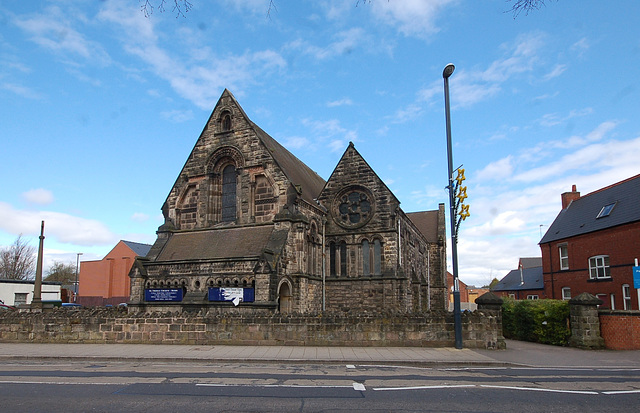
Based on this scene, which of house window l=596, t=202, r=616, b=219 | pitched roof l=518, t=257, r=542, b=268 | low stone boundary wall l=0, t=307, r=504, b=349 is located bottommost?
low stone boundary wall l=0, t=307, r=504, b=349

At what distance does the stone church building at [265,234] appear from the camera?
2308 centimetres

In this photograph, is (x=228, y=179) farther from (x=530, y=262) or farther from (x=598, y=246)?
(x=530, y=262)

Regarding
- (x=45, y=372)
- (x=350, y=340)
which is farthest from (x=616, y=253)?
(x=45, y=372)

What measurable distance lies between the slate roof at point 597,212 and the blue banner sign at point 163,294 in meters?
24.1

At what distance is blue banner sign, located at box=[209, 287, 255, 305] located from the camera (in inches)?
837

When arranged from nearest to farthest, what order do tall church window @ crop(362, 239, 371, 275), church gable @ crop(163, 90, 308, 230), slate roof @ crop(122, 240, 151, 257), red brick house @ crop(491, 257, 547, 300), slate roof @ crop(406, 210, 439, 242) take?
church gable @ crop(163, 90, 308, 230) → tall church window @ crop(362, 239, 371, 275) → red brick house @ crop(491, 257, 547, 300) → slate roof @ crop(406, 210, 439, 242) → slate roof @ crop(122, 240, 151, 257)

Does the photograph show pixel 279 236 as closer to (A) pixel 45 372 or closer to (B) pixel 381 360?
(B) pixel 381 360

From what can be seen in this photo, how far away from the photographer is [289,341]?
52.1 ft

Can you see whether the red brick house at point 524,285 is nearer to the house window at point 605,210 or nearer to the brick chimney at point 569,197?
the brick chimney at point 569,197

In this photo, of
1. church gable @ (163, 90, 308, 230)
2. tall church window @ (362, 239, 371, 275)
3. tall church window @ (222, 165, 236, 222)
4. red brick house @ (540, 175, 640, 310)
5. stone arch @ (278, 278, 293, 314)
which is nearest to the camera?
stone arch @ (278, 278, 293, 314)

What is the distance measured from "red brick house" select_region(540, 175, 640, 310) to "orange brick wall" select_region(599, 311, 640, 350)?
A: 6985 mm

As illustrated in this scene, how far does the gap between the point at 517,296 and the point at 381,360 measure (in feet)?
126

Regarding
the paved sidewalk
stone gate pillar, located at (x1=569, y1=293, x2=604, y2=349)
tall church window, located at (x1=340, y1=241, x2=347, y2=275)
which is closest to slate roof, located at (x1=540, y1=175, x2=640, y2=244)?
stone gate pillar, located at (x1=569, y1=293, x2=604, y2=349)

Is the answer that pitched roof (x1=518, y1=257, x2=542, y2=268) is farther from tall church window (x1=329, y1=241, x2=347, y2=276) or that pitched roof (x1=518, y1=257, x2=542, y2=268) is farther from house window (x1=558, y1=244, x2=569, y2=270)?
tall church window (x1=329, y1=241, x2=347, y2=276)
